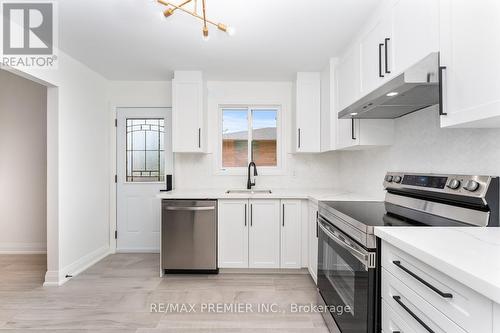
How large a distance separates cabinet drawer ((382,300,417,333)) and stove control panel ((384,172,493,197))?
71cm

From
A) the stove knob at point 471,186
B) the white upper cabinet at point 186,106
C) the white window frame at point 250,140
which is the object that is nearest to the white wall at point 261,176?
the white window frame at point 250,140

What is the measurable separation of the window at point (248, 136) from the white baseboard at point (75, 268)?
2.00 m

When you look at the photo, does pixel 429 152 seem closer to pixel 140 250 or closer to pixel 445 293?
pixel 445 293

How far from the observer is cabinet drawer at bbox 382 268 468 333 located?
0.90 m

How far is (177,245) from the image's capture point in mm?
2994

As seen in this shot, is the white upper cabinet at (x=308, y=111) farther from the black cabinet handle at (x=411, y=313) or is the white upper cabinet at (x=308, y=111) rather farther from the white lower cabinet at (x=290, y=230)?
the black cabinet handle at (x=411, y=313)

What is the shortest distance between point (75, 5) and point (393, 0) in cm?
225

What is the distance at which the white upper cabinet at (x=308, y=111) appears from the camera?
3.35 m

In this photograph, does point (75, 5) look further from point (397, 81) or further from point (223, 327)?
point (223, 327)

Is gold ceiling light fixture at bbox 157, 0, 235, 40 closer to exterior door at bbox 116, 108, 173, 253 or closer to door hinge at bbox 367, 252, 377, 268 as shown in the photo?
door hinge at bbox 367, 252, 377, 268

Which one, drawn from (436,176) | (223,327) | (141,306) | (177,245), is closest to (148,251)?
(177,245)

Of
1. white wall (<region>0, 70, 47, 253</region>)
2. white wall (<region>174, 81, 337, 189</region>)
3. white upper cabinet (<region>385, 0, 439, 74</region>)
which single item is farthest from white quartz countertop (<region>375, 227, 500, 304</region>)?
white wall (<region>0, 70, 47, 253</region>)

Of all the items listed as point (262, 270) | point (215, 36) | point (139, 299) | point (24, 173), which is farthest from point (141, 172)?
point (215, 36)

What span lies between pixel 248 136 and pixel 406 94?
247 cm
